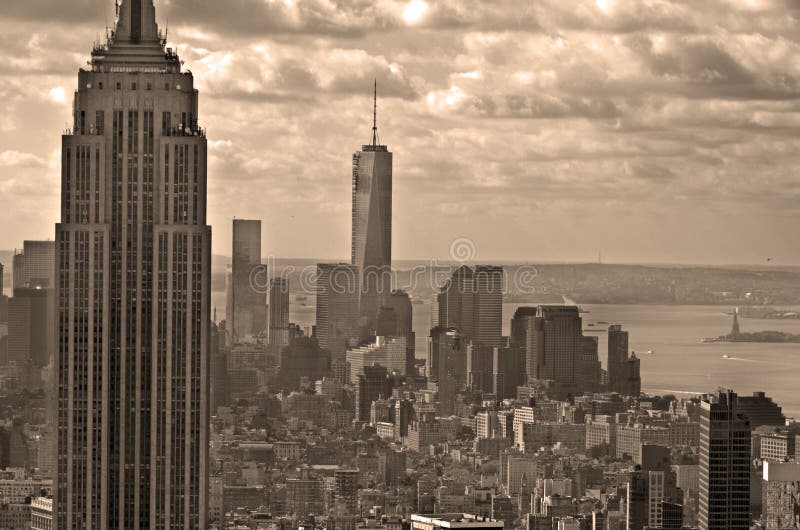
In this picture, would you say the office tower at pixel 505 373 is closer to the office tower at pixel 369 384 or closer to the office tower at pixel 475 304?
the office tower at pixel 475 304

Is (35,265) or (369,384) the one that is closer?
(35,265)

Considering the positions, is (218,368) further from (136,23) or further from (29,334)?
(136,23)

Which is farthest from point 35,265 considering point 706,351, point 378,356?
point 378,356

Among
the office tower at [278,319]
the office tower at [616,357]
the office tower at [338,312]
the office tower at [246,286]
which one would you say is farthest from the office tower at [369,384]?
the office tower at [246,286]

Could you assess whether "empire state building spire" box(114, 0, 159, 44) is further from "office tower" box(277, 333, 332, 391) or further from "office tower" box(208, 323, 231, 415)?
"office tower" box(277, 333, 332, 391)

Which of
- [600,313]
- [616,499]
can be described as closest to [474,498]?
[616,499]

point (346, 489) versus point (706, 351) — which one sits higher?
point (706, 351)

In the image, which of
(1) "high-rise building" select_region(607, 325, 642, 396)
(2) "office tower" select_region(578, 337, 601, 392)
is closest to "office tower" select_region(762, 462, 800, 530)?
(1) "high-rise building" select_region(607, 325, 642, 396)

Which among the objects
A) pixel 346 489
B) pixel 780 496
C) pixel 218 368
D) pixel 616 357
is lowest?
pixel 346 489
